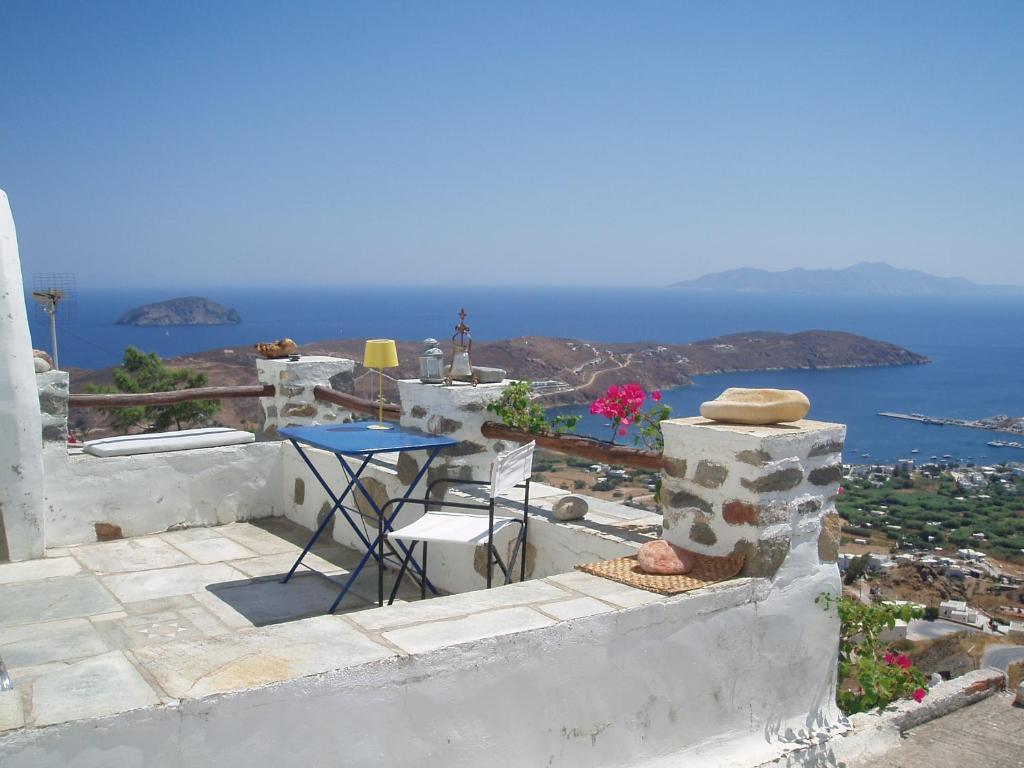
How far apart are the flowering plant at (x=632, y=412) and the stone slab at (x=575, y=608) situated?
0.94m

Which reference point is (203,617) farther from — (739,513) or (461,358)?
(739,513)

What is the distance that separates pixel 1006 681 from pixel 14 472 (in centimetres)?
443

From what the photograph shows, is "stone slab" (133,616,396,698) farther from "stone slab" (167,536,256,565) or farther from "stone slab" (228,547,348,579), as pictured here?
"stone slab" (167,536,256,565)

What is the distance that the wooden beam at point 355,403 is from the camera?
460 cm

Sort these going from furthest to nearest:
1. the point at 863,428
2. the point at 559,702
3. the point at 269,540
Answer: the point at 863,428 → the point at 269,540 → the point at 559,702

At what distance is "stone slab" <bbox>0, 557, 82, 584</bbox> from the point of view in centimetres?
388

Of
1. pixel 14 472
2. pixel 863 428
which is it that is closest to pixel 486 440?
pixel 14 472

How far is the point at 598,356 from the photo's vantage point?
151 feet

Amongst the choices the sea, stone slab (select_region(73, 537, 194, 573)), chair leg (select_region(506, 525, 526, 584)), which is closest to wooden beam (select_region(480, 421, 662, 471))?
chair leg (select_region(506, 525, 526, 584))

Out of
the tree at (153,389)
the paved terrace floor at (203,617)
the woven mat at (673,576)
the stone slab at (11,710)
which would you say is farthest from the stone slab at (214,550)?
the tree at (153,389)

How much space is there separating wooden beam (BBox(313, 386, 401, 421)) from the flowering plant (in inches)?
56.9

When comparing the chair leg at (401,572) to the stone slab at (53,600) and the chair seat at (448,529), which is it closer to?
the chair seat at (448,529)

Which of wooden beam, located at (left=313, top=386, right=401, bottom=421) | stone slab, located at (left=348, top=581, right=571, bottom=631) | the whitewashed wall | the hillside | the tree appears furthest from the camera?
the hillside

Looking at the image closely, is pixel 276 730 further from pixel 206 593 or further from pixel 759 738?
pixel 206 593
